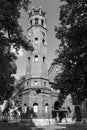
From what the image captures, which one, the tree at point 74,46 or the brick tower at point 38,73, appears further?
the brick tower at point 38,73

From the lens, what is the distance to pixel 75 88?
495 inches

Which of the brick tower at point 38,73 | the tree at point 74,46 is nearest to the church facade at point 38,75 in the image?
the brick tower at point 38,73

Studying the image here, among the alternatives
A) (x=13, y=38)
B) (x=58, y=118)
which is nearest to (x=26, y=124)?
(x=58, y=118)

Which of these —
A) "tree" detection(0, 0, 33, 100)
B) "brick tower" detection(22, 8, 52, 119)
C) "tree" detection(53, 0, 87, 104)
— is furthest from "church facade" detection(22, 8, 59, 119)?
"tree" detection(0, 0, 33, 100)

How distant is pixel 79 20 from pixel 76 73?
408cm

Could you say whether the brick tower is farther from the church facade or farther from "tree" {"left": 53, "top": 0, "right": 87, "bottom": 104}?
"tree" {"left": 53, "top": 0, "right": 87, "bottom": 104}

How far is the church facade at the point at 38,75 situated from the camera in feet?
85.3

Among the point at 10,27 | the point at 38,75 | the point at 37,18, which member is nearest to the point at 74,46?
the point at 10,27

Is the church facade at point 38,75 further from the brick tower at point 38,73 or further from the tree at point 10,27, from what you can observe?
the tree at point 10,27

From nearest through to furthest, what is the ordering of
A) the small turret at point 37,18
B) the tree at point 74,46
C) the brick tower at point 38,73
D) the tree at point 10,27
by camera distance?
the tree at point 10,27
the tree at point 74,46
the brick tower at point 38,73
the small turret at point 37,18

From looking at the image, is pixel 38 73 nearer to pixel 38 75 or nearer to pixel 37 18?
pixel 38 75

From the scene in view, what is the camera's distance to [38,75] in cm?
2759

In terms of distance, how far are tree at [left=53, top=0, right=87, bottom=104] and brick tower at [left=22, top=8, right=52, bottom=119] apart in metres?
13.2

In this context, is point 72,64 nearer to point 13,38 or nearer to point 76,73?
point 76,73
